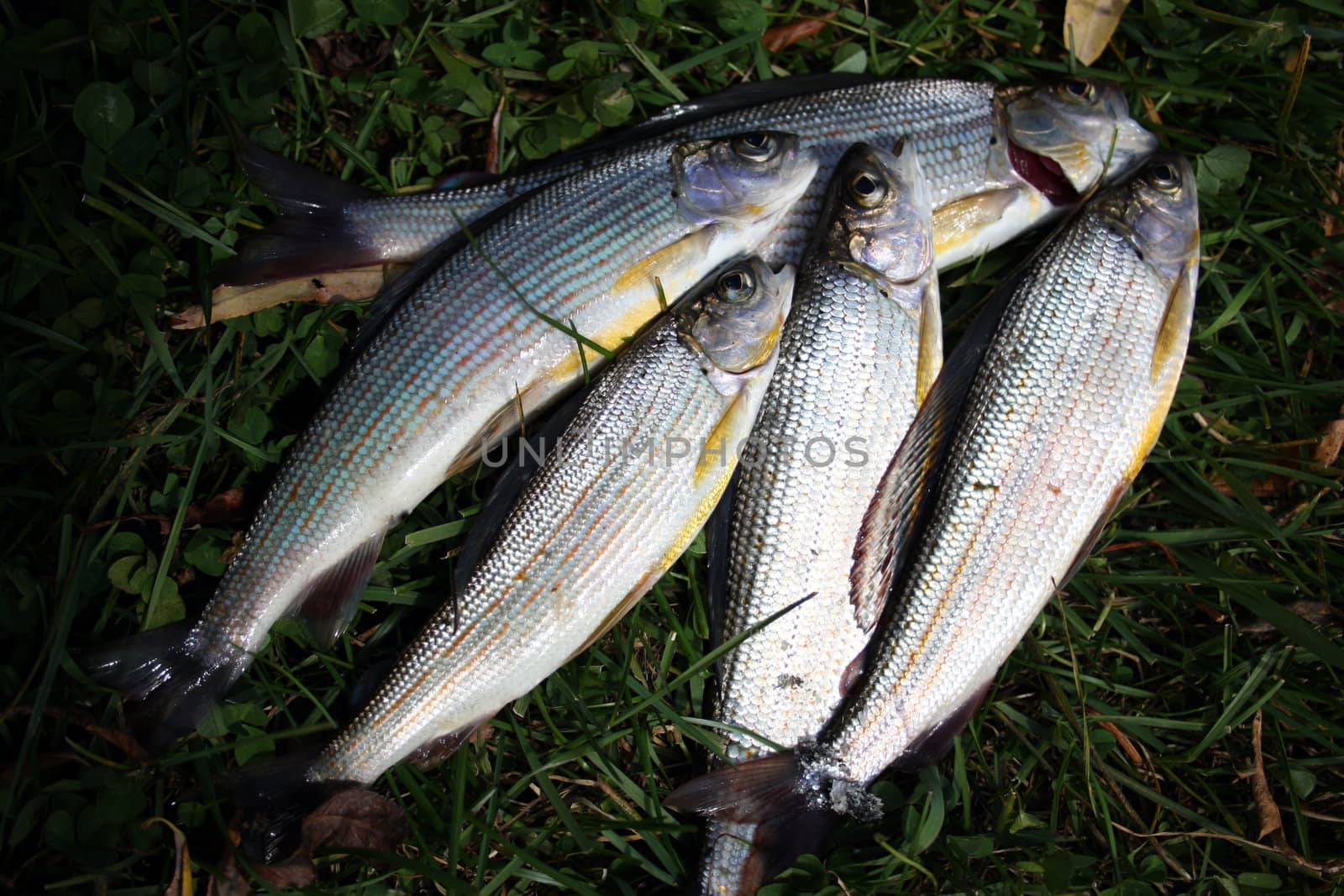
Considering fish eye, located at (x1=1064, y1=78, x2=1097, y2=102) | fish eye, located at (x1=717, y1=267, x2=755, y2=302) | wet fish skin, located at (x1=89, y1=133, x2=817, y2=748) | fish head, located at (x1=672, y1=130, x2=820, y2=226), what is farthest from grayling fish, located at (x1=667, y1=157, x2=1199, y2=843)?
wet fish skin, located at (x1=89, y1=133, x2=817, y2=748)

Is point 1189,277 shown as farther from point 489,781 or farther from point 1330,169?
point 489,781

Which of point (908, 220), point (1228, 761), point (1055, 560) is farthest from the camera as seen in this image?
point (1228, 761)

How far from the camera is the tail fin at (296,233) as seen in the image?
3.04 meters

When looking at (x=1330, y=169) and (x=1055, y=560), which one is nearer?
(x=1055, y=560)

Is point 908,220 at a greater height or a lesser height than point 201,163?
lesser

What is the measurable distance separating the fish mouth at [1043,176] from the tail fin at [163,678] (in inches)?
128

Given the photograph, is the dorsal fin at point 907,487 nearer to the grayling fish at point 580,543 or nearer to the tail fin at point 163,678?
the grayling fish at point 580,543

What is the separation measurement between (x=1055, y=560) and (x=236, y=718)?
2.81 m

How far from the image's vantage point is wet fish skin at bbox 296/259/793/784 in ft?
9.12

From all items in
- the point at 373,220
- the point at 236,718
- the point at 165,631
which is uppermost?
the point at 373,220

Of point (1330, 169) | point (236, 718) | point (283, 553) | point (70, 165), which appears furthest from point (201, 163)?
point (1330, 169)

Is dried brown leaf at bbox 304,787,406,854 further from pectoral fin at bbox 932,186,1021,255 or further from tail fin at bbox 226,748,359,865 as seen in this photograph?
pectoral fin at bbox 932,186,1021,255

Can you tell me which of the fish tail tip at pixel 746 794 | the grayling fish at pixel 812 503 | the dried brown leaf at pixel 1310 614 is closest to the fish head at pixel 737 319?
the grayling fish at pixel 812 503

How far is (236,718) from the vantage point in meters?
3.02
